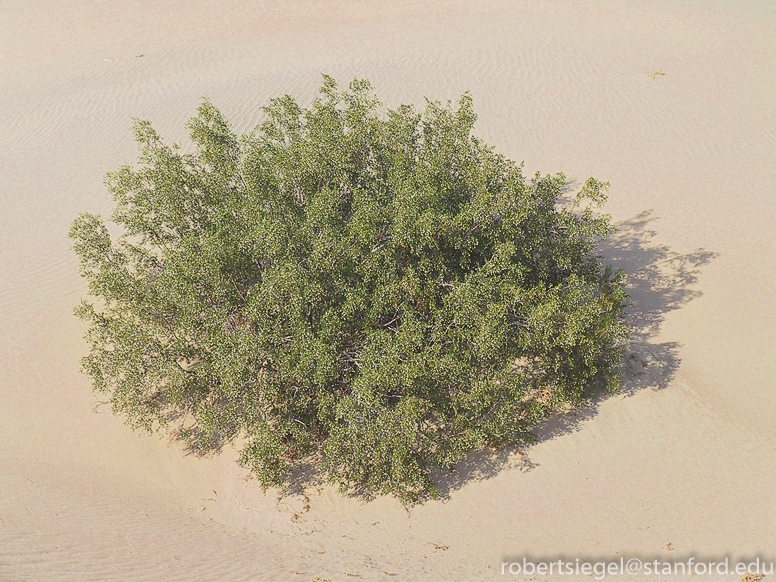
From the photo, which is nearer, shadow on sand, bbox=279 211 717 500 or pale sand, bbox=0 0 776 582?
pale sand, bbox=0 0 776 582

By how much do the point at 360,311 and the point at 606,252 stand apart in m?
10.5

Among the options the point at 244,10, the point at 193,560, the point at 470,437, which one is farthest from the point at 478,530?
the point at 244,10

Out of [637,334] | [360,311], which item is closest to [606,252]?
[637,334]

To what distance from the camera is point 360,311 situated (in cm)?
1191

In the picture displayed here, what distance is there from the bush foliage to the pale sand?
1.17 metres

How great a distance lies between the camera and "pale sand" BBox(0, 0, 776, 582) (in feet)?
36.6

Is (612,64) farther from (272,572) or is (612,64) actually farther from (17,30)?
(17,30)

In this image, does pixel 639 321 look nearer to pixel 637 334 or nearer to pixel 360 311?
pixel 637 334

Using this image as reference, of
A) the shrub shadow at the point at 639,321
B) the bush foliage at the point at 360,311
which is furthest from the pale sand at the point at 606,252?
the bush foliage at the point at 360,311

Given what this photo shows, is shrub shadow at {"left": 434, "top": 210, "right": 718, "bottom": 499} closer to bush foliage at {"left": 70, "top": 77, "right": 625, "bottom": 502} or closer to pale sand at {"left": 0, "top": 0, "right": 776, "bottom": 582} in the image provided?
pale sand at {"left": 0, "top": 0, "right": 776, "bottom": 582}

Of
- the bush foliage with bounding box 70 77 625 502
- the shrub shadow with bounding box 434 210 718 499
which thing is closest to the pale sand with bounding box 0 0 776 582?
the shrub shadow with bounding box 434 210 718 499

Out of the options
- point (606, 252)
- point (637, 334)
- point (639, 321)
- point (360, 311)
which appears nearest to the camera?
point (360, 311)

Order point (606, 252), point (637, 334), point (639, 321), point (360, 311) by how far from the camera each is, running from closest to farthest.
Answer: point (360, 311)
point (637, 334)
point (639, 321)
point (606, 252)

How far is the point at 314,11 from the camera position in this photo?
43.0 m
